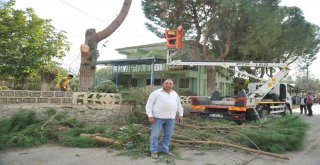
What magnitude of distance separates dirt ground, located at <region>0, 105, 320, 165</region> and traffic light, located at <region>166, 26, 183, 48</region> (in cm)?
531

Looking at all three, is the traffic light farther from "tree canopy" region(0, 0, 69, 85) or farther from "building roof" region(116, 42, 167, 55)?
"building roof" region(116, 42, 167, 55)

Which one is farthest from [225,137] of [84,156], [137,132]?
[84,156]

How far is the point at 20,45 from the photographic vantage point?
48.6 feet

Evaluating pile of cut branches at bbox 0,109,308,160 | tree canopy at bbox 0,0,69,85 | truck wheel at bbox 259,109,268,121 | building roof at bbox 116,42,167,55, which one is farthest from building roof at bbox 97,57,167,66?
pile of cut branches at bbox 0,109,308,160

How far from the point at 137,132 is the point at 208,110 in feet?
17.5

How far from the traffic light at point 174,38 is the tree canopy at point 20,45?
7905mm

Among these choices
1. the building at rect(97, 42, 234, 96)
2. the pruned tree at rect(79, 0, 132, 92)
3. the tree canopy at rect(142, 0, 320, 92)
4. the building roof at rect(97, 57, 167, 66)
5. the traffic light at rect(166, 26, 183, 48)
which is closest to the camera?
the traffic light at rect(166, 26, 183, 48)

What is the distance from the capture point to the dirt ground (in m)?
5.11

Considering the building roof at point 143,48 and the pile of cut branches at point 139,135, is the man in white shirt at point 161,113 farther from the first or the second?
the building roof at point 143,48

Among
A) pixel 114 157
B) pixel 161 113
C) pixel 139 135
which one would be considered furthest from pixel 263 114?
pixel 114 157

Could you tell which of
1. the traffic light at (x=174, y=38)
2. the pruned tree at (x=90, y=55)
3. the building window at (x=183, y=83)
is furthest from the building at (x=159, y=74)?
the traffic light at (x=174, y=38)

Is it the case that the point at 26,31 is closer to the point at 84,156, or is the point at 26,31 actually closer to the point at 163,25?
the point at 163,25

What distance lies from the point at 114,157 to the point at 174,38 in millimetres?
6262

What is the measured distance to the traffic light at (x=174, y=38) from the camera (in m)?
10.6
